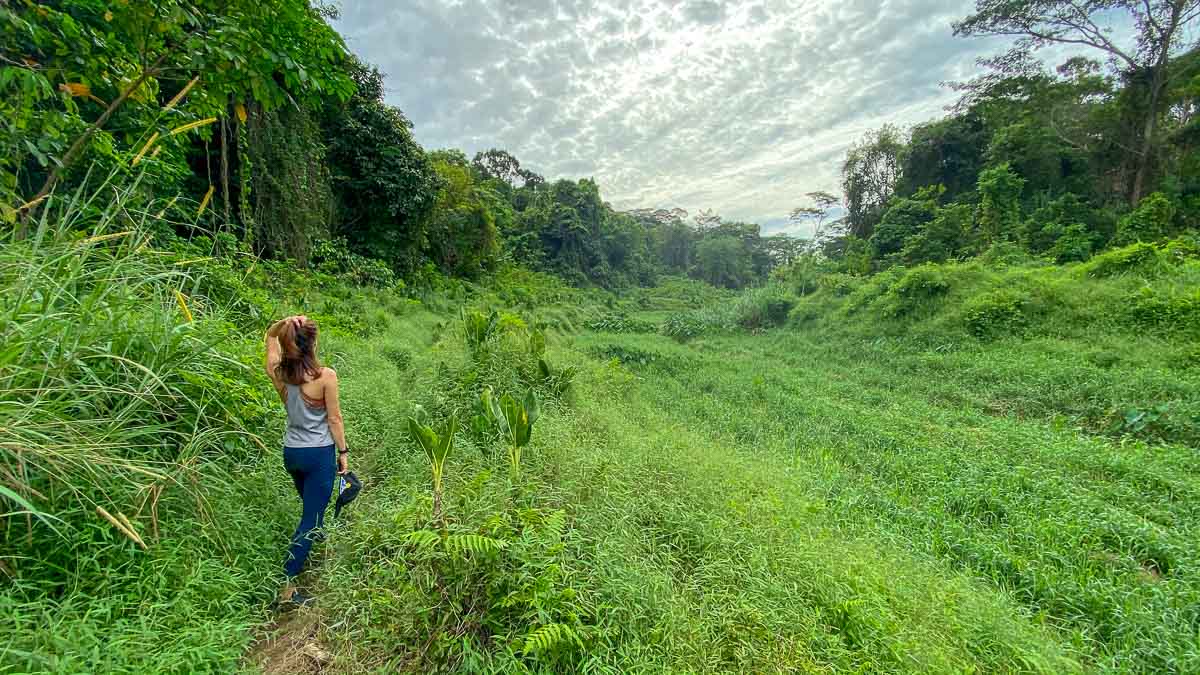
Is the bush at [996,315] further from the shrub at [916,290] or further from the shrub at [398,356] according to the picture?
the shrub at [398,356]

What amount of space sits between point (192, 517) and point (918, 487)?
512 cm

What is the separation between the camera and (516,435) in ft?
9.03

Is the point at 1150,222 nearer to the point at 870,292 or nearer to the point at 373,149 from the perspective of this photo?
the point at 870,292

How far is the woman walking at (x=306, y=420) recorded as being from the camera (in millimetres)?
2115

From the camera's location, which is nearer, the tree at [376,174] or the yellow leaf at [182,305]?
the yellow leaf at [182,305]

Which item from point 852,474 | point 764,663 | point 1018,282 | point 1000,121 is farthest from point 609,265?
point 764,663

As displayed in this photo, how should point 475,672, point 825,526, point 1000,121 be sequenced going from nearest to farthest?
point 475,672 < point 825,526 < point 1000,121

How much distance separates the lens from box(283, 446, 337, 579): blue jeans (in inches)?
83.4

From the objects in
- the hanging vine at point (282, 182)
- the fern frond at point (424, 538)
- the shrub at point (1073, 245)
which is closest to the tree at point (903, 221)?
the shrub at point (1073, 245)

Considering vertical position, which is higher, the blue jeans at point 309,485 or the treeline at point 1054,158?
the treeline at point 1054,158

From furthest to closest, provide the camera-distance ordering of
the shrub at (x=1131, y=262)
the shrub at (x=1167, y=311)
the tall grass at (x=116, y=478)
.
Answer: the shrub at (x=1131, y=262) < the shrub at (x=1167, y=311) < the tall grass at (x=116, y=478)

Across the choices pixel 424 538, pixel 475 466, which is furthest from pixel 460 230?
pixel 424 538

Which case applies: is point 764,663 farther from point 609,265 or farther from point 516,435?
point 609,265

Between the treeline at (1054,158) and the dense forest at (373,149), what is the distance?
0.19 ft
